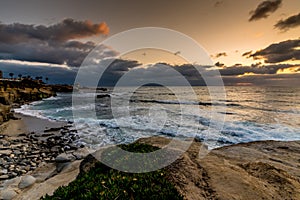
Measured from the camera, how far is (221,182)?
4.43m

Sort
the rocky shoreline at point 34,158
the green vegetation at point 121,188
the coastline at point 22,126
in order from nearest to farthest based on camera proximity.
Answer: the green vegetation at point 121,188 → the rocky shoreline at point 34,158 → the coastline at point 22,126

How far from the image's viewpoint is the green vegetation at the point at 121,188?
333cm

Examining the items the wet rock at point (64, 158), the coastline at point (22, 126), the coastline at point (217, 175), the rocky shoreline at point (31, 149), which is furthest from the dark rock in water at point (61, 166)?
the coastline at point (22, 126)

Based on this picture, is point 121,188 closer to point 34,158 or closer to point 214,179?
point 214,179

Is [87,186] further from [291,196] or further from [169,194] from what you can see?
[291,196]

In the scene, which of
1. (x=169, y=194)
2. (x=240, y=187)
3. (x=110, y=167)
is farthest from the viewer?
(x=110, y=167)

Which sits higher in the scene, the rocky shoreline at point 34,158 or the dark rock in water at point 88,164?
the dark rock in water at point 88,164

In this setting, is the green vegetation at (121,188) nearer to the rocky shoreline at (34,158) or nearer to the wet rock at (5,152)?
the rocky shoreline at (34,158)

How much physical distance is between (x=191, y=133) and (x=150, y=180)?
12604 mm

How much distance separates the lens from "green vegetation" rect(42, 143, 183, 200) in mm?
3326

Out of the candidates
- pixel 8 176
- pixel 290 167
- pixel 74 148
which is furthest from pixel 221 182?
pixel 74 148

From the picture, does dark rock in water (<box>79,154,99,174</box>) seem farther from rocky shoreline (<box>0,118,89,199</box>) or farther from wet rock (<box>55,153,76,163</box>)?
wet rock (<box>55,153,76,163</box>)

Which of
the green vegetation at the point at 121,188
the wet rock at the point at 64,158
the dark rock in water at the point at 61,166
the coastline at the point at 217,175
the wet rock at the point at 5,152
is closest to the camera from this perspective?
the green vegetation at the point at 121,188

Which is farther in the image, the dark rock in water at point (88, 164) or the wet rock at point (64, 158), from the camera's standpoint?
the wet rock at point (64, 158)
